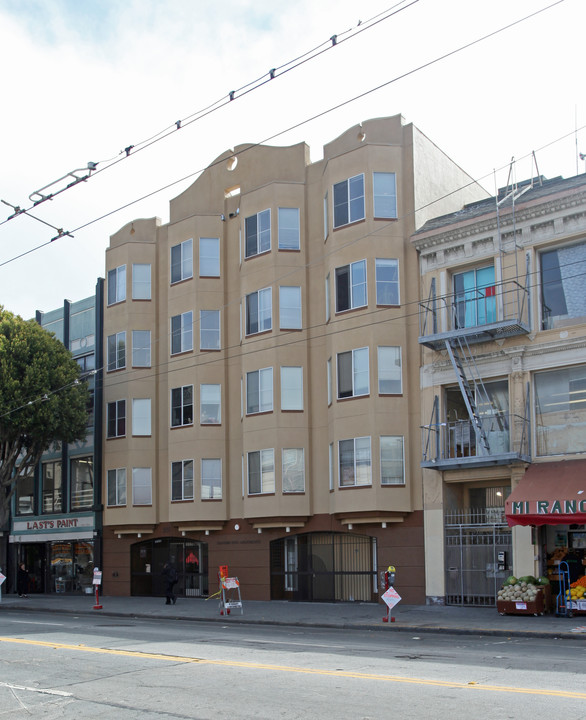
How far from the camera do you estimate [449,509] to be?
25.3 metres

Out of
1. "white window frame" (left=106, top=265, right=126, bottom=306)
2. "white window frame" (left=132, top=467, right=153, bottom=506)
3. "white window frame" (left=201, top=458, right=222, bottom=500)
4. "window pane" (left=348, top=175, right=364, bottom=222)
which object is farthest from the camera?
"white window frame" (left=106, top=265, right=126, bottom=306)

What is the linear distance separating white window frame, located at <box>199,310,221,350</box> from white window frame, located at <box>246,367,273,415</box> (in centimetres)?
269

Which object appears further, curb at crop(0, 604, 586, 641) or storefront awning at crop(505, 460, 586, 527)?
storefront awning at crop(505, 460, 586, 527)

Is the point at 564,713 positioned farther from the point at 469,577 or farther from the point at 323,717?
the point at 469,577

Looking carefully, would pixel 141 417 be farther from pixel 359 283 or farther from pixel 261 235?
pixel 359 283

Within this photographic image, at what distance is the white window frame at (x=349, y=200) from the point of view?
90.0 feet

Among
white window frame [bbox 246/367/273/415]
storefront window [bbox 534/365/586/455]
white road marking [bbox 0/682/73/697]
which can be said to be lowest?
white road marking [bbox 0/682/73/697]

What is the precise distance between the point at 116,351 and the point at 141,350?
127cm

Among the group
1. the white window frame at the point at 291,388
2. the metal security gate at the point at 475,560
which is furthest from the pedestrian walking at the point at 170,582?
the metal security gate at the point at 475,560

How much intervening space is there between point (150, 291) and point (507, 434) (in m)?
16.9

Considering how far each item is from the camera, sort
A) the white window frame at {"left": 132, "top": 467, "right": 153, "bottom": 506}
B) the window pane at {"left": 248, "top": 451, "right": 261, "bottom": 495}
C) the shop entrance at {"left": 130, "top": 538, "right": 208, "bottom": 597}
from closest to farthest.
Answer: the window pane at {"left": 248, "top": 451, "right": 261, "bottom": 495} → the shop entrance at {"left": 130, "top": 538, "right": 208, "bottom": 597} → the white window frame at {"left": 132, "top": 467, "right": 153, "bottom": 506}

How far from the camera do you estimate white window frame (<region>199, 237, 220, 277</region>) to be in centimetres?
3253

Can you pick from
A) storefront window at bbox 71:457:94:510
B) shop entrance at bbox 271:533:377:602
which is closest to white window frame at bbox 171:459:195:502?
shop entrance at bbox 271:533:377:602

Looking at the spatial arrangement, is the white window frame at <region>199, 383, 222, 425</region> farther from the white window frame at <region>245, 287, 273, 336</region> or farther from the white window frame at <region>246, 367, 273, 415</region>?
the white window frame at <region>245, 287, 273, 336</region>
